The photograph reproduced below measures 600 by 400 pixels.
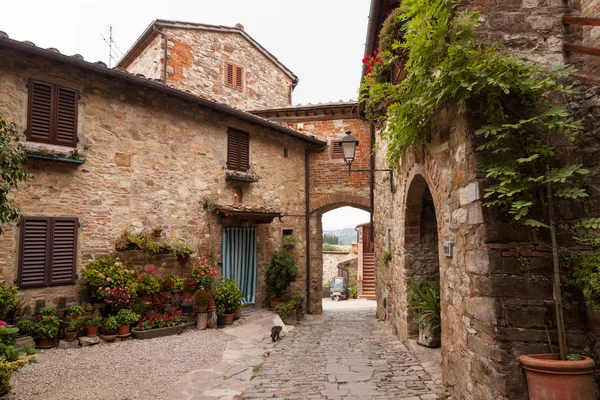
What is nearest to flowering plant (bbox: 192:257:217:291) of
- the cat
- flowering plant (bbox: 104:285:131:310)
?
flowering plant (bbox: 104:285:131:310)

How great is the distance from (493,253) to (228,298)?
Answer: 259 inches

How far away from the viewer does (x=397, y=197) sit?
6.91m

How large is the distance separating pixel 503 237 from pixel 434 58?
1.65 metres

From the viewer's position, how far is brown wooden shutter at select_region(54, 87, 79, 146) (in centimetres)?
686

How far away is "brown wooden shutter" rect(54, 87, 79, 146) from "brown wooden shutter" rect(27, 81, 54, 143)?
0.11 metres

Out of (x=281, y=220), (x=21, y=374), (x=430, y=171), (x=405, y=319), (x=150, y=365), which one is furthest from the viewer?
(x=281, y=220)

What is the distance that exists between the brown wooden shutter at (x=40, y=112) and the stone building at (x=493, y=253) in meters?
6.52

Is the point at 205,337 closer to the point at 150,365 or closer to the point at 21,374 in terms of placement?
the point at 150,365

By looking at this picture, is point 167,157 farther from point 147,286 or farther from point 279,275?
point 279,275

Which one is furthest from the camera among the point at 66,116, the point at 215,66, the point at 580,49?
the point at 215,66

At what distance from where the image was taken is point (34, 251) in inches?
254

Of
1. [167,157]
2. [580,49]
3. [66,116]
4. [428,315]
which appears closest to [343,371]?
[428,315]

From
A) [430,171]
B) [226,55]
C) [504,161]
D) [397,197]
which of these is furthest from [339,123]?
[504,161]

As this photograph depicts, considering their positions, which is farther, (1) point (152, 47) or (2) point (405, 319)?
(1) point (152, 47)
